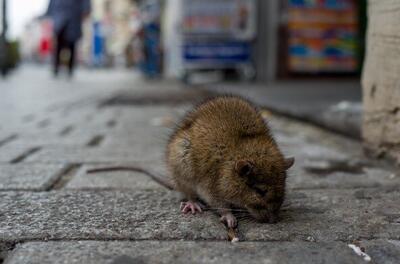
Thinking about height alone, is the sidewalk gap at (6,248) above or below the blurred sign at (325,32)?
below

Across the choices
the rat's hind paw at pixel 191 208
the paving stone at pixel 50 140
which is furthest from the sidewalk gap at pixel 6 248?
the paving stone at pixel 50 140

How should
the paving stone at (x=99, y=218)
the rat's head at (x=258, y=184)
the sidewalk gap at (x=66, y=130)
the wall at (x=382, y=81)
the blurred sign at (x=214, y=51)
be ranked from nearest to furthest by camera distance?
the paving stone at (x=99, y=218), the rat's head at (x=258, y=184), the wall at (x=382, y=81), the sidewalk gap at (x=66, y=130), the blurred sign at (x=214, y=51)

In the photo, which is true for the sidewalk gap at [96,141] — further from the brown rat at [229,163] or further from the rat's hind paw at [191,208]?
the rat's hind paw at [191,208]

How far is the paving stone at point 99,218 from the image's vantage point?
75.2 inches

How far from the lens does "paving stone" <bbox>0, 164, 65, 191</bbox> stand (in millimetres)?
2625

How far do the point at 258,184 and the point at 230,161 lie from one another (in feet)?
0.49

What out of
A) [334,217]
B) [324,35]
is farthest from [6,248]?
[324,35]

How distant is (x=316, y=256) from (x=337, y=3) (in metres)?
10.6

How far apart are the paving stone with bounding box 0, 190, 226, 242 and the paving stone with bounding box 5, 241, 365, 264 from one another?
0.26 ft

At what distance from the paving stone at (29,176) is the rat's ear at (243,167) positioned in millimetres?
969

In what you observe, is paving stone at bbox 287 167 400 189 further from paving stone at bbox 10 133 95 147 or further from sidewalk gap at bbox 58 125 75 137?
sidewalk gap at bbox 58 125 75 137

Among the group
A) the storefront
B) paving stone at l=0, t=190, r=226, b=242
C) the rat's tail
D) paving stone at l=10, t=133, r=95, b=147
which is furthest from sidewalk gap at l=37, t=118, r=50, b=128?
the storefront

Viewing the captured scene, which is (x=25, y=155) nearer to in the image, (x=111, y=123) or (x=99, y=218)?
(x=99, y=218)

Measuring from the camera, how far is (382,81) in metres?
3.25
